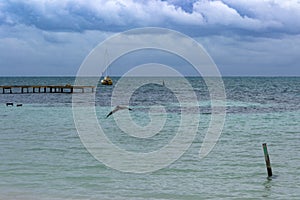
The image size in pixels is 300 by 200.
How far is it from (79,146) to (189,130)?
8784 mm

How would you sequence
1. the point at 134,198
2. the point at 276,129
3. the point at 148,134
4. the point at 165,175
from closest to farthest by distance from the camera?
the point at 134,198, the point at 165,175, the point at 148,134, the point at 276,129

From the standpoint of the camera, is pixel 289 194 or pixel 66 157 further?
pixel 66 157

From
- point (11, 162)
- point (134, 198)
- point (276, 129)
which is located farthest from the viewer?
point (276, 129)

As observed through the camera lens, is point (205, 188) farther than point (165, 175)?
No

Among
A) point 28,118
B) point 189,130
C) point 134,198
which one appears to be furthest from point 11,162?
point 28,118

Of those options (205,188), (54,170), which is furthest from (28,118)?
(205,188)

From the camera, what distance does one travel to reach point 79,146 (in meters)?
23.2

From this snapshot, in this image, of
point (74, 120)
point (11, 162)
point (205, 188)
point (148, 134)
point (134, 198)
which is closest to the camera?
point (134, 198)

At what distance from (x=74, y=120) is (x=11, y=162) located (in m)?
18.6

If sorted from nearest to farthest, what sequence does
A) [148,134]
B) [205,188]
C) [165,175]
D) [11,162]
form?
[205,188], [165,175], [11,162], [148,134]

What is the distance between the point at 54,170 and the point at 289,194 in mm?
8207

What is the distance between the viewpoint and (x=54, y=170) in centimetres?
1739

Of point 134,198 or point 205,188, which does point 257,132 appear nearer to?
point 205,188

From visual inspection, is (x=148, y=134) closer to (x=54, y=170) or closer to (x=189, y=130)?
(x=189, y=130)
